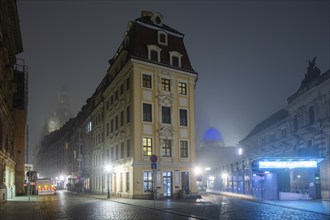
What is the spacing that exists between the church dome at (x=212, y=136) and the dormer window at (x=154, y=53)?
8528cm

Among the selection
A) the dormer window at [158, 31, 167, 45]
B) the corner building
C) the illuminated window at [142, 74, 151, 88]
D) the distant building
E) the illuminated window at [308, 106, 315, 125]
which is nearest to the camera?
the corner building

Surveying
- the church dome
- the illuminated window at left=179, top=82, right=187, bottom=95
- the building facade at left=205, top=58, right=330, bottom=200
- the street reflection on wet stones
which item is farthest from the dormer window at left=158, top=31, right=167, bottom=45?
the church dome

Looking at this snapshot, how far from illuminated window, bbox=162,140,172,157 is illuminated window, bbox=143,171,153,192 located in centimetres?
271

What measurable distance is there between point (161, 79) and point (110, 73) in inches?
452

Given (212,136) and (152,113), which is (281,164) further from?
(212,136)

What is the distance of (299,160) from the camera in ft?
113

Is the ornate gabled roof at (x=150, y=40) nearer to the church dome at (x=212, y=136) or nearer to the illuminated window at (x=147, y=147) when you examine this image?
the illuminated window at (x=147, y=147)

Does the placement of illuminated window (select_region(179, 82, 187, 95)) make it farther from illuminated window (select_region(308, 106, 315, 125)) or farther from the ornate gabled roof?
illuminated window (select_region(308, 106, 315, 125))

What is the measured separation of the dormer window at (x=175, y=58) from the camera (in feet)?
149

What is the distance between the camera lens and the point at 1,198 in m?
34.6

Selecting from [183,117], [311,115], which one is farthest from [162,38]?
[311,115]

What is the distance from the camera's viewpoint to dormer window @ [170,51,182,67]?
45531mm

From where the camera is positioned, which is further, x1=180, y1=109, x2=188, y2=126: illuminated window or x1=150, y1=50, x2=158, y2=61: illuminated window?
x1=180, y1=109, x2=188, y2=126: illuminated window

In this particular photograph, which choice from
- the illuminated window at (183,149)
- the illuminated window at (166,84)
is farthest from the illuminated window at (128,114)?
the illuminated window at (183,149)
